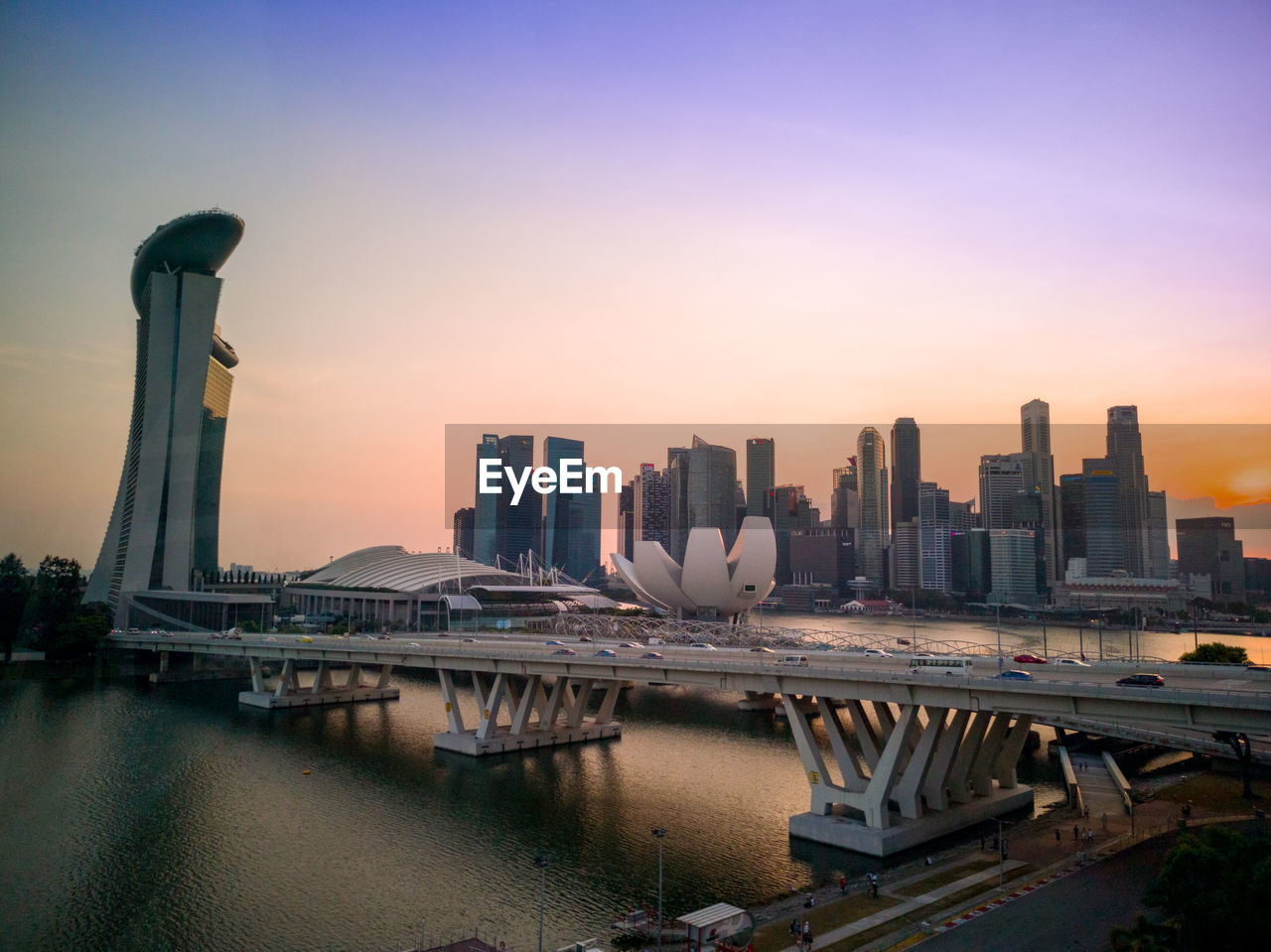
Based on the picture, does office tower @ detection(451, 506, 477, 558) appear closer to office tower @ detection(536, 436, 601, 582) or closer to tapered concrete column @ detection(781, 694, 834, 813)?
office tower @ detection(536, 436, 601, 582)

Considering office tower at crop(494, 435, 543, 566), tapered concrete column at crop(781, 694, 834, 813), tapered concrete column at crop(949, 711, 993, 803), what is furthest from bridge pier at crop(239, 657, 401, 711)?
office tower at crop(494, 435, 543, 566)

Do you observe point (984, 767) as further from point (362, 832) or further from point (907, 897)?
point (362, 832)

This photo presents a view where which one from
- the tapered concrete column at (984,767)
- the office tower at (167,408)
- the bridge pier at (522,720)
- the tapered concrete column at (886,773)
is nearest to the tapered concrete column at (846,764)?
the tapered concrete column at (886,773)

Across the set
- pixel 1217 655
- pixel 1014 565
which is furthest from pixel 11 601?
pixel 1014 565

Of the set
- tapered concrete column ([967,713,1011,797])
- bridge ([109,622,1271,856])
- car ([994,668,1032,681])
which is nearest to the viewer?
bridge ([109,622,1271,856])

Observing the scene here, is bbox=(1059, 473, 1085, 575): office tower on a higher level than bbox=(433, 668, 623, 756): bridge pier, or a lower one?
higher

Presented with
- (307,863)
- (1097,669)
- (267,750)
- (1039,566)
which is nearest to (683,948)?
(307,863)

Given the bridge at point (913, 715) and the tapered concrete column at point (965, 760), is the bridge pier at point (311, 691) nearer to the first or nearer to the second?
the bridge at point (913, 715)
